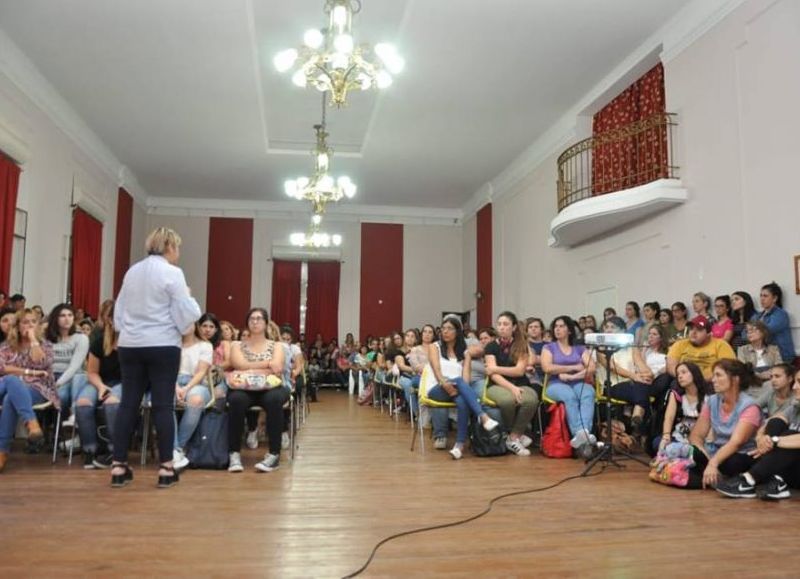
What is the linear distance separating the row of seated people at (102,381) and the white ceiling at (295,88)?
3539 mm

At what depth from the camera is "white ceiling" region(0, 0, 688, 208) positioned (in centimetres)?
612

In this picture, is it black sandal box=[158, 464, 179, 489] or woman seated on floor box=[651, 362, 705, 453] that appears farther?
woman seated on floor box=[651, 362, 705, 453]

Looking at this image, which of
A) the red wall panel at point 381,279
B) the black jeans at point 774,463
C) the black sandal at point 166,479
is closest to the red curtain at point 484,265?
the red wall panel at point 381,279

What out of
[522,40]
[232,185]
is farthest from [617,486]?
[232,185]

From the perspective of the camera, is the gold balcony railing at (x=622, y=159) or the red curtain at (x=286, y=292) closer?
the gold balcony railing at (x=622, y=159)

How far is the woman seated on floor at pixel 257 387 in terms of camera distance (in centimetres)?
383

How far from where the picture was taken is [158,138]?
9633 millimetres

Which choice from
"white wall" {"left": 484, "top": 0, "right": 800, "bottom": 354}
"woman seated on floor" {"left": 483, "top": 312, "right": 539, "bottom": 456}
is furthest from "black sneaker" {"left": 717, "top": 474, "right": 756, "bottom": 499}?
"white wall" {"left": 484, "top": 0, "right": 800, "bottom": 354}

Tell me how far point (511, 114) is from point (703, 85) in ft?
9.96

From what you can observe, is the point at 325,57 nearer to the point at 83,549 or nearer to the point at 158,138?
the point at 83,549

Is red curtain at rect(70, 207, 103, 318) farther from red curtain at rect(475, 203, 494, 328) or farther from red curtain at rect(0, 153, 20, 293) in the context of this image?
red curtain at rect(475, 203, 494, 328)

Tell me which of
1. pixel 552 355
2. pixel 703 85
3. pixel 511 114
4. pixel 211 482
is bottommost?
pixel 211 482

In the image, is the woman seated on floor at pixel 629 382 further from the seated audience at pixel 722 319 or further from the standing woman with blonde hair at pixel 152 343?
the standing woman with blonde hair at pixel 152 343

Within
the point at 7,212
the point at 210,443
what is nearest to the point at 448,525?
the point at 210,443
